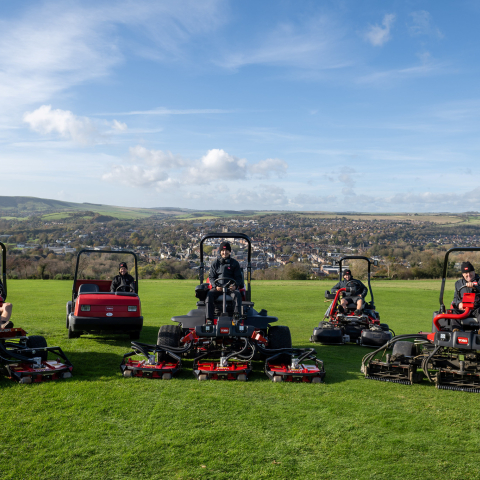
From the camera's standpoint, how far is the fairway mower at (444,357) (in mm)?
7449

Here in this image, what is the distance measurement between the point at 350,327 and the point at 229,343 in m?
5.75

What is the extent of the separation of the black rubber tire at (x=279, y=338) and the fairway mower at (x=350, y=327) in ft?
11.6

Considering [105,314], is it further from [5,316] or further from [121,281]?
[5,316]

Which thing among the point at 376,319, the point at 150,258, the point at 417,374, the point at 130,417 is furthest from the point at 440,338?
the point at 150,258

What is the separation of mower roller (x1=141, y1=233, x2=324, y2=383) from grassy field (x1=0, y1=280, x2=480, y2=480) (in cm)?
29

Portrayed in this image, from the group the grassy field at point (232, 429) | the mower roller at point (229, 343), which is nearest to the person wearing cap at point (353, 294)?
the mower roller at point (229, 343)

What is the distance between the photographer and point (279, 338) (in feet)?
29.7

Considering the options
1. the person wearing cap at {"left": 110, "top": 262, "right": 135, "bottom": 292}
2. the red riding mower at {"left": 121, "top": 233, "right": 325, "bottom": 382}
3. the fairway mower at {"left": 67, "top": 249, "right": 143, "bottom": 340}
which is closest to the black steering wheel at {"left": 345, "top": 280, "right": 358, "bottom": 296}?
the red riding mower at {"left": 121, "top": 233, "right": 325, "bottom": 382}

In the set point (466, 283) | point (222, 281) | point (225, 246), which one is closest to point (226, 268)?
point (222, 281)

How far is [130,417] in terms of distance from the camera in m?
5.70

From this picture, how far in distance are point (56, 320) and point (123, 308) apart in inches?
225

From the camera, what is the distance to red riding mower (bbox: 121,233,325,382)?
7.66m

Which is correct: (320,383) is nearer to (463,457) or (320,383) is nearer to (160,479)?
(463,457)

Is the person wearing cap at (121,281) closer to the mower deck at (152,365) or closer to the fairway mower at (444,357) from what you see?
the mower deck at (152,365)
